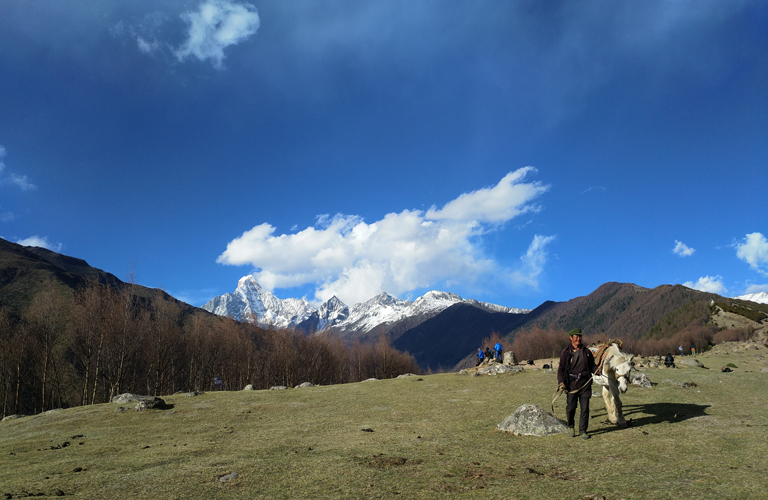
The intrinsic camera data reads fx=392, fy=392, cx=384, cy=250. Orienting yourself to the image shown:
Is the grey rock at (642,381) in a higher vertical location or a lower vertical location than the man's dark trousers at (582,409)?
lower

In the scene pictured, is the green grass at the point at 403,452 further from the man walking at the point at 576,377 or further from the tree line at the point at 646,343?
the tree line at the point at 646,343

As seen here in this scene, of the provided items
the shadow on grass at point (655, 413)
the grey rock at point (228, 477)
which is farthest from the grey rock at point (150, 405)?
the shadow on grass at point (655, 413)

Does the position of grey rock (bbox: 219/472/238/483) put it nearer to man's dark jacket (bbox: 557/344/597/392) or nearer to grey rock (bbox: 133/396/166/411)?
man's dark jacket (bbox: 557/344/597/392)

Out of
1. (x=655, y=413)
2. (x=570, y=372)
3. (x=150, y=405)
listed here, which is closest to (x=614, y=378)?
(x=570, y=372)

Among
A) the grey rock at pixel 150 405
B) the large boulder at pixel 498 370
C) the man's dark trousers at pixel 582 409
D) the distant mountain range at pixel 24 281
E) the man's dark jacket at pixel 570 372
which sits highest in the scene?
the distant mountain range at pixel 24 281

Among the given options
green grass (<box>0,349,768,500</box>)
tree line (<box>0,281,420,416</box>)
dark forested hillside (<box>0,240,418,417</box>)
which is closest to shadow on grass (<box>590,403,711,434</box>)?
green grass (<box>0,349,768,500</box>)

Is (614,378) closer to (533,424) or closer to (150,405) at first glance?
(533,424)

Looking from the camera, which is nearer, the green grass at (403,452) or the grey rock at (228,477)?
the green grass at (403,452)

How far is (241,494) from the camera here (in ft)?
22.5

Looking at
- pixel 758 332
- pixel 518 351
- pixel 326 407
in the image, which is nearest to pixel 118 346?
pixel 326 407

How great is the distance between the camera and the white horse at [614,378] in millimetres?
11508

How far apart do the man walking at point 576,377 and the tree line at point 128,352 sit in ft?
138

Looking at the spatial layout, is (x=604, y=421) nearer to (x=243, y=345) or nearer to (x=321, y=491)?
(x=321, y=491)

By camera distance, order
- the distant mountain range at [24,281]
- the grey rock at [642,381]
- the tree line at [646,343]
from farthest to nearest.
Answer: the tree line at [646,343]
the distant mountain range at [24,281]
the grey rock at [642,381]
